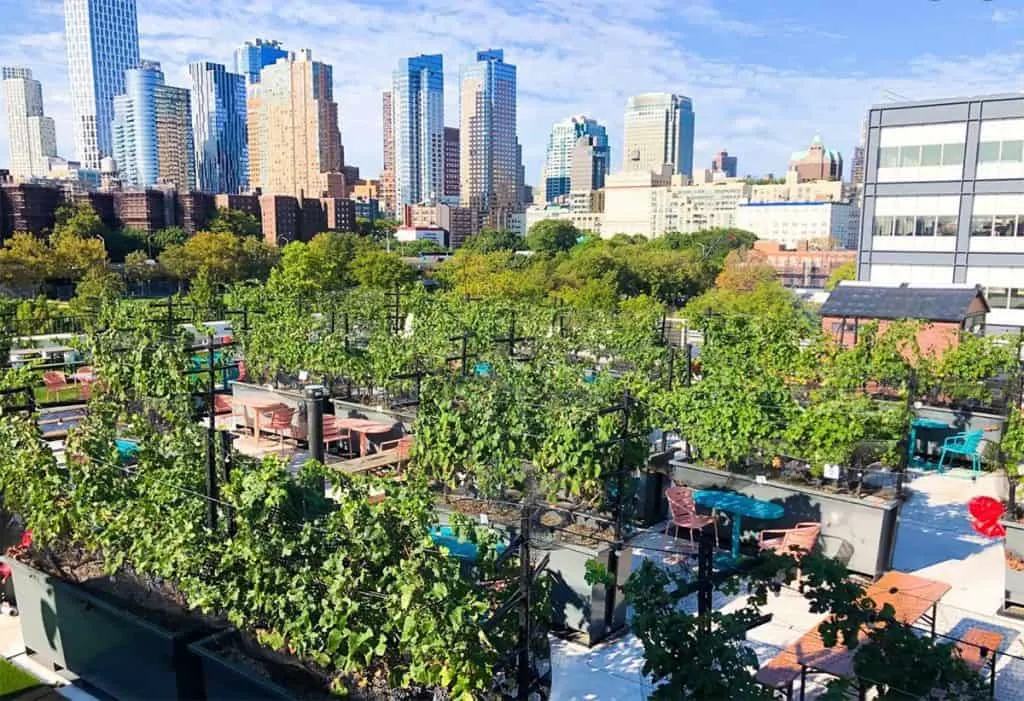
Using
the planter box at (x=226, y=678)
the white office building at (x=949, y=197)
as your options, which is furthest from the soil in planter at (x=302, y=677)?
the white office building at (x=949, y=197)

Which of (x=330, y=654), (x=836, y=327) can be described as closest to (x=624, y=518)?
(x=330, y=654)

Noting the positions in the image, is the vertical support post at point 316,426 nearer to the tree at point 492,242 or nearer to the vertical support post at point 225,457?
the vertical support post at point 225,457

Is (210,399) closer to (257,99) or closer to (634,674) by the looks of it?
(634,674)

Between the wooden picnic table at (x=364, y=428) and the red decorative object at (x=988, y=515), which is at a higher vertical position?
the red decorative object at (x=988, y=515)

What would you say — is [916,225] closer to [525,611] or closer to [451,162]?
[525,611]

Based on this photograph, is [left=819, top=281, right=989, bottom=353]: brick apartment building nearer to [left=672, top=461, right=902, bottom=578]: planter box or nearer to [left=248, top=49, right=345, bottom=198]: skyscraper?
[left=672, top=461, right=902, bottom=578]: planter box

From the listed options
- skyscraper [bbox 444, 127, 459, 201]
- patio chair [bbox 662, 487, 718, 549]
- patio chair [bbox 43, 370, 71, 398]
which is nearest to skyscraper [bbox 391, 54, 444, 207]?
skyscraper [bbox 444, 127, 459, 201]
